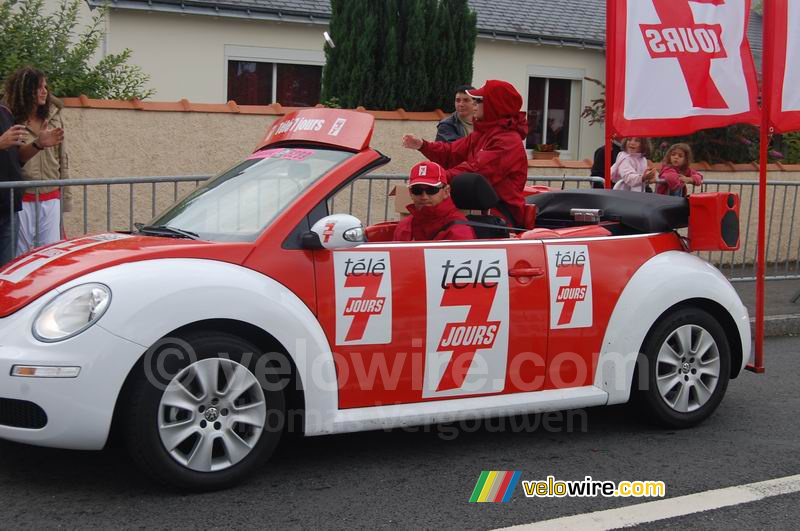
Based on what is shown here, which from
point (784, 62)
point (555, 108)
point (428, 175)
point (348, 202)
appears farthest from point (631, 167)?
point (555, 108)

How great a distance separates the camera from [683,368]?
231 inches

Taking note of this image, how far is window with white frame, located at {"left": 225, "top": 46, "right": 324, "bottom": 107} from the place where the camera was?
15.1 meters

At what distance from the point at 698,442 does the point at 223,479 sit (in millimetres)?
2697

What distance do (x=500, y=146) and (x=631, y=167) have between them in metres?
4.30

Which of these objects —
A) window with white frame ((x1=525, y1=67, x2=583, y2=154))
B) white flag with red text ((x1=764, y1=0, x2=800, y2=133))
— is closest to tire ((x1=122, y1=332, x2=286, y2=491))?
white flag with red text ((x1=764, y1=0, x2=800, y2=133))

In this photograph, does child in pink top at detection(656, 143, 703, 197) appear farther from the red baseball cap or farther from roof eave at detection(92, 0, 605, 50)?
roof eave at detection(92, 0, 605, 50)

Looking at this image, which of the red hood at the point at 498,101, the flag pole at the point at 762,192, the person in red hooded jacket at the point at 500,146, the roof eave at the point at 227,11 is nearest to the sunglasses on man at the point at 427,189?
the person in red hooded jacket at the point at 500,146

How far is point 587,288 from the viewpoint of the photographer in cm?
550

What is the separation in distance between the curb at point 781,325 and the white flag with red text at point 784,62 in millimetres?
2522

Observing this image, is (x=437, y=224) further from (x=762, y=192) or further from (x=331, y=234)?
(x=762, y=192)

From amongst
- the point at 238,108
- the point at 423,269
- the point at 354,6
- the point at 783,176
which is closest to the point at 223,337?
the point at 423,269

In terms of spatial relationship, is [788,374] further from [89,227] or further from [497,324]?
[89,227]

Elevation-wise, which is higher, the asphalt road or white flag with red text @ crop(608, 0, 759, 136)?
white flag with red text @ crop(608, 0, 759, 136)

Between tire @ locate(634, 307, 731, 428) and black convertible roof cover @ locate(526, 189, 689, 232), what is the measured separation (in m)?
0.55
